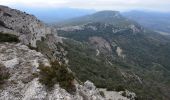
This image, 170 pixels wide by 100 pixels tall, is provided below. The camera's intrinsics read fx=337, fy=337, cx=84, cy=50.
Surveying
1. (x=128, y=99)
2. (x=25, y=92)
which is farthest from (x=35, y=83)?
(x=128, y=99)

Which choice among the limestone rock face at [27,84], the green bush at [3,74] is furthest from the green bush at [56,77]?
the green bush at [3,74]

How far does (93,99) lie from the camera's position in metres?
31.9

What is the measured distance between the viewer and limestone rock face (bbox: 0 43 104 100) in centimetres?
2894

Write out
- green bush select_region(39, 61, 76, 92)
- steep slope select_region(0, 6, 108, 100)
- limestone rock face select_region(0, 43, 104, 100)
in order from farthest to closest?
green bush select_region(39, 61, 76, 92)
steep slope select_region(0, 6, 108, 100)
limestone rock face select_region(0, 43, 104, 100)

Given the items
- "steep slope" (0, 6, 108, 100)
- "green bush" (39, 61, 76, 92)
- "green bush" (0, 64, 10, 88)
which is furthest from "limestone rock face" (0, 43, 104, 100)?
"green bush" (39, 61, 76, 92)

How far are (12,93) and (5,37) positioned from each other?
16518 millimetres

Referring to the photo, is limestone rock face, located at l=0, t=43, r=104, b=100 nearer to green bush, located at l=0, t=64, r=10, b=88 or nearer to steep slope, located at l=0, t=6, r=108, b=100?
steep slope, located at l=0, t=6, r=108, b=100

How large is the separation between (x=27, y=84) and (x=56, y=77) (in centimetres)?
270

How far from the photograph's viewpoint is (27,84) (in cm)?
3064

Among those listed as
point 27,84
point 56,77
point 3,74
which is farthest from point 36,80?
point 3,74

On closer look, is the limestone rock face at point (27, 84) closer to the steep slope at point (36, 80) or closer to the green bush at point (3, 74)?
the steep slope at point (36, 80)

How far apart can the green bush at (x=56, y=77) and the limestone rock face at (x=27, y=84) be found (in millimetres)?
465

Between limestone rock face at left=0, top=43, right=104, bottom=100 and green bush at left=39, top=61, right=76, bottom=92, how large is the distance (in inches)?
18.3

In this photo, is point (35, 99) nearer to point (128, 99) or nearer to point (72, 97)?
point (72, 97)
